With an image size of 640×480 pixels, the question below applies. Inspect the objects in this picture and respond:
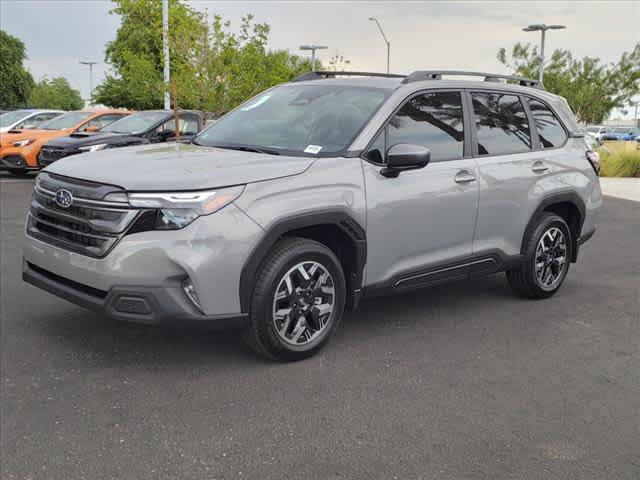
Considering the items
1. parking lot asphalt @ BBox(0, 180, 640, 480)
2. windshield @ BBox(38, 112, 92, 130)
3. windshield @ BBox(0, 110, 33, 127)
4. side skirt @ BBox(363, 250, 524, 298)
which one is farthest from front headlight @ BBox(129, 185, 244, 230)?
windshield @ BBox(0, 110, 33, 127)

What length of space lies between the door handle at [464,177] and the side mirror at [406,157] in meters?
0.55

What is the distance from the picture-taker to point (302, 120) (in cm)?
509

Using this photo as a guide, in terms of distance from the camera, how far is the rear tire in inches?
236

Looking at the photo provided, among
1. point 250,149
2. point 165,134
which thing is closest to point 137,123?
point 165,134

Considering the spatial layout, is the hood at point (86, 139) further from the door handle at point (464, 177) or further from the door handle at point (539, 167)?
the door handle at point (464, 177)

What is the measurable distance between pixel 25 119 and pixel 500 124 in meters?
15.5

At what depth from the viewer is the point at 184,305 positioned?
400cm

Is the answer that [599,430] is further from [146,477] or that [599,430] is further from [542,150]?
[542,150]

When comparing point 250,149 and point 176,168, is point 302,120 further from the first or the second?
point 176,168

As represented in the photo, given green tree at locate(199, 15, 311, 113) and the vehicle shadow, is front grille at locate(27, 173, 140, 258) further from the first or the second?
green tree at locate(199, 15, 311, 113)

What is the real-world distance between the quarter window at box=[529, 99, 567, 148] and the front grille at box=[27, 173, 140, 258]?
3.62m

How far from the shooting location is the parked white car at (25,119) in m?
18.1

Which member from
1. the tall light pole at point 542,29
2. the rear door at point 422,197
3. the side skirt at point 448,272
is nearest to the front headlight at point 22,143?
the rear door at point 422,197

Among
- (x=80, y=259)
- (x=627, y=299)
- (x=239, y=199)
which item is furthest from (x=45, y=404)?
(x=627, y=299)
